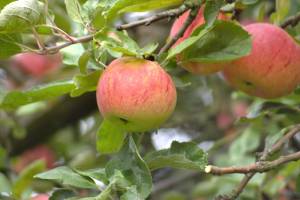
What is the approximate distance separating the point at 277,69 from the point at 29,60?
1788mm

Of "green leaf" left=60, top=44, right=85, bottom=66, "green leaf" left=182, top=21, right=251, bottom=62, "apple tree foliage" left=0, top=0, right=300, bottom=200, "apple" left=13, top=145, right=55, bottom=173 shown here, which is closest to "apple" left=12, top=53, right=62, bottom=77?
"apple" left=13, top=145, right=55, bottom=173

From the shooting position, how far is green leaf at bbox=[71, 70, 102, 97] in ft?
3.78

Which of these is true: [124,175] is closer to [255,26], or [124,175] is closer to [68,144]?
[255,26]

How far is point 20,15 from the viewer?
3.57 ft

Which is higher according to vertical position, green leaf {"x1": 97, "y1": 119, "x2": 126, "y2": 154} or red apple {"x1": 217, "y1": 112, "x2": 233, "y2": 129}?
green leaf {"x1": 97, "y1": 119, "x2": 126, "y2": 154}

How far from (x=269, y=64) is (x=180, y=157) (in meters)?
0.27

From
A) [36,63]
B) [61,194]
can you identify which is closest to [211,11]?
[61,194]

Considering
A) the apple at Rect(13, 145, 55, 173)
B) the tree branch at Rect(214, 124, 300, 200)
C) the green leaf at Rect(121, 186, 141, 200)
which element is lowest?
the apple at Rect(13, 145, 55, 173)

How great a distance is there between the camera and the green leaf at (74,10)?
1.17 m

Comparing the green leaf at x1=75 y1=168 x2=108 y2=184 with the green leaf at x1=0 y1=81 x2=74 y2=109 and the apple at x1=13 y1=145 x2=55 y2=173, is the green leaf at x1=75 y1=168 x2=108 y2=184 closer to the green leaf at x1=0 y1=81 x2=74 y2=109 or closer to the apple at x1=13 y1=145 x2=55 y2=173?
the green leaf at x1=0 y1=81 x2=74 y2=109

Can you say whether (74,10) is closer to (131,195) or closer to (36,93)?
(36,93)

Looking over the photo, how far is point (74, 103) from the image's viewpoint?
2457 mm

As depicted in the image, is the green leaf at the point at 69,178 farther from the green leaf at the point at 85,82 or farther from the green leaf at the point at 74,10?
the green leaf at the point at 74,10

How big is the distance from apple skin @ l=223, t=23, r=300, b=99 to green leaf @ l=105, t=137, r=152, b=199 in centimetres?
25
